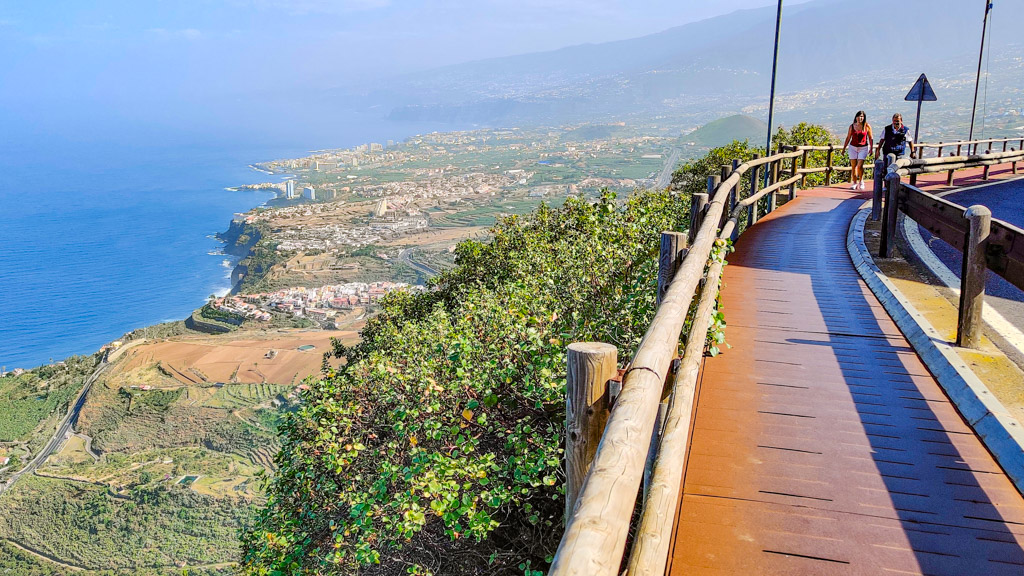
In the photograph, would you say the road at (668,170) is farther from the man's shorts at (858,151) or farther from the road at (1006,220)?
the man's shorts at (858,151)

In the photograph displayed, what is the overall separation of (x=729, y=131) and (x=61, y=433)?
10761 centimetres

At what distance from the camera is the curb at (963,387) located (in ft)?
10.3

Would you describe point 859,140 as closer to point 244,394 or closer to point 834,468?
point 834,468

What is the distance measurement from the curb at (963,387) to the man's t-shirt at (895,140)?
22.7 feet

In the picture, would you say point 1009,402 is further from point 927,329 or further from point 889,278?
point 889,278

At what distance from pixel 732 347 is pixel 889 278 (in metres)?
2.93

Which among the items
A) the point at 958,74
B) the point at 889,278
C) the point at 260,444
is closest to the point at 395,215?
the point at 260,444

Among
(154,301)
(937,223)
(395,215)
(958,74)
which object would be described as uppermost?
(958,74)

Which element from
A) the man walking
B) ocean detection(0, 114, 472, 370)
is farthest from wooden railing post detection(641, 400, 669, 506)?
ocean detection(0, 114, 472, 370)

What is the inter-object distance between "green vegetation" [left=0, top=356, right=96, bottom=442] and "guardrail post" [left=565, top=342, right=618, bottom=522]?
35272 mm

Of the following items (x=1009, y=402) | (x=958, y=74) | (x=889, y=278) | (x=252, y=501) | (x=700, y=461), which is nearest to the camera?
(x=700, y=461)

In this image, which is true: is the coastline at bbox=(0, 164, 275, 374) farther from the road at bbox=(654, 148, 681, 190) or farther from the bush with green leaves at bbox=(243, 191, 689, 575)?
the bush with green leaves at bbox=(243, 191, 689, 575)

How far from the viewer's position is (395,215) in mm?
83625

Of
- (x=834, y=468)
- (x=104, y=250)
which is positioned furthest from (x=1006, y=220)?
(x=104, y=250)
